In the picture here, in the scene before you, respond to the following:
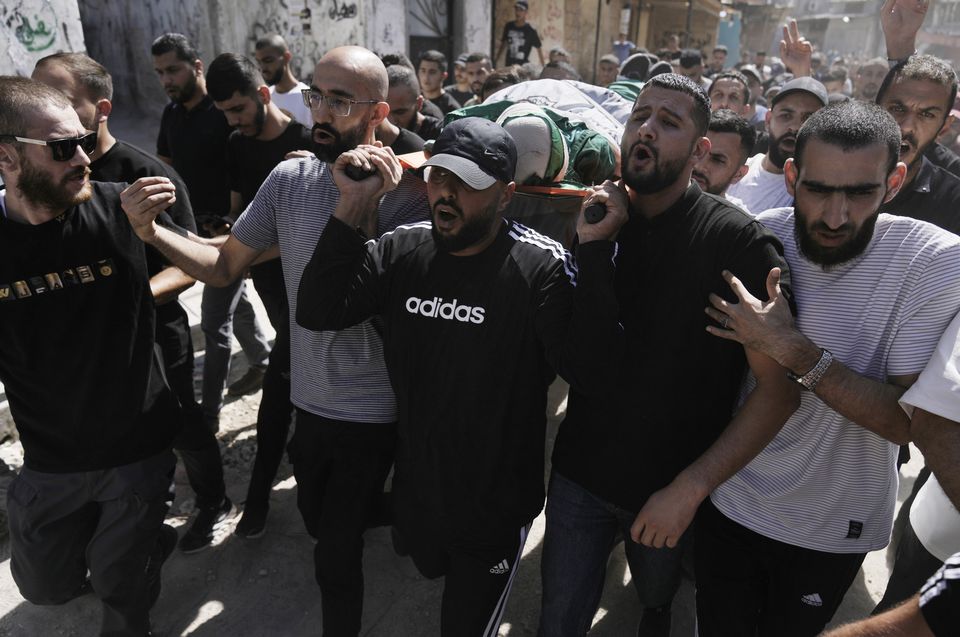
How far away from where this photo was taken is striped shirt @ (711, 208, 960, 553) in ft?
6.11

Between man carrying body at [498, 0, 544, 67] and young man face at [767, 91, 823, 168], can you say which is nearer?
young man face at [767, 91, 823, 168]

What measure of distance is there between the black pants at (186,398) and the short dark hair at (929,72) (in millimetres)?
3615

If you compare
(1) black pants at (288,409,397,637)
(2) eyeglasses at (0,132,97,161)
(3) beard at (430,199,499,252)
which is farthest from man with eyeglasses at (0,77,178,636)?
(3) beard at (430,199,499,252)

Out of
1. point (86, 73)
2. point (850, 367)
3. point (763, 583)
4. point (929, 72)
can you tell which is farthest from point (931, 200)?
point (86, 73)

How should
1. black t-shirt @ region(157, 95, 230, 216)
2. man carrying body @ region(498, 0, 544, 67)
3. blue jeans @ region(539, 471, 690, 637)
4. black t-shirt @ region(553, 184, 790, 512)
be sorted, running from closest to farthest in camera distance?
black t-shirt @ region(553, 184, 790, 512) → blue jeans @ region(539, 471, 690, 637) → black t-shirt @ region(157, 95, 230, 216) → man carrying body @ region(498, 0, 544, 67)

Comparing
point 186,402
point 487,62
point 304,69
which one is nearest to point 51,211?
point 186,402

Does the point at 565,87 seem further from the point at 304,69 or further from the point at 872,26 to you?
the point at 872,26

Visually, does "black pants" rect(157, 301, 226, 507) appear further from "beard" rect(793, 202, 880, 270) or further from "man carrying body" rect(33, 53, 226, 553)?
"beard" rect(793, 202, 880, 270)

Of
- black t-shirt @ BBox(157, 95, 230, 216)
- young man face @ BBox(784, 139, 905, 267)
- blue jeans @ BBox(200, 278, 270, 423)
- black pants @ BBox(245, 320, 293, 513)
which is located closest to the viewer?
young man face @ BBox(784, 139, 905, 267)

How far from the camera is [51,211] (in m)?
2.31

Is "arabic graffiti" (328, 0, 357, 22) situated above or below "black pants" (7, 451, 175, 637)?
above

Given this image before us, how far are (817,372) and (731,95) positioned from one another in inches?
152

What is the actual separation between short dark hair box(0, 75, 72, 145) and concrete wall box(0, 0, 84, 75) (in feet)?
13.9

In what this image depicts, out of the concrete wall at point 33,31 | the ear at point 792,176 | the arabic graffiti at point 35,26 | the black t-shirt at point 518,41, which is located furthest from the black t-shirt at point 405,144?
the black t-shirt at point 518,41
